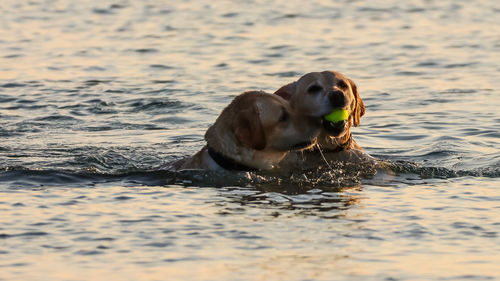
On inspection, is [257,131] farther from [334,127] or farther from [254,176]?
[254,176]

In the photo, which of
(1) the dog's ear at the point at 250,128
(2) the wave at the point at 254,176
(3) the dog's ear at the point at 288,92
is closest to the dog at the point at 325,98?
(3) the dog's ear at the point at 288,92

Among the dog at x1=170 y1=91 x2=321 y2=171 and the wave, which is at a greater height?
the dog at x1=170 y1=91 x2=321 y2=171

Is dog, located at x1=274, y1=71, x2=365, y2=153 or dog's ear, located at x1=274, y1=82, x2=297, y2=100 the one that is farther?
dog's ear, located at x1=274, y1=82, x2=297, y2=100

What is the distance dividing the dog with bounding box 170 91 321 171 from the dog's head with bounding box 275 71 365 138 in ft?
0.28

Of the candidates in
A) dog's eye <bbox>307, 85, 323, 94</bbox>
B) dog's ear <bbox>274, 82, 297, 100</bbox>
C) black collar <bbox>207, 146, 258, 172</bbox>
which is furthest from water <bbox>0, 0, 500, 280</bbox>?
dog's eye <bbox>307, 85, 323, 94</bbox>

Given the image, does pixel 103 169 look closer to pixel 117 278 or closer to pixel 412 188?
pixel 412 188

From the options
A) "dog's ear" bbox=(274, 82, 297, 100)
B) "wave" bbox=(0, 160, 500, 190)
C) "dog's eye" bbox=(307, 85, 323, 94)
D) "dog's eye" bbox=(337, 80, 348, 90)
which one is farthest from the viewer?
"wave" bbox=(0, 160, 500, 190)

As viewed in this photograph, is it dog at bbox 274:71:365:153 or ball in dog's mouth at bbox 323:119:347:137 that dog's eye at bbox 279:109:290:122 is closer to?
dog at bbox 274:71:365:153

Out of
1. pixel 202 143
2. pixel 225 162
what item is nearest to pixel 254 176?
pixel 225 162

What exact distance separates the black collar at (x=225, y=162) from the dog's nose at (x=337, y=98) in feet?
3.38

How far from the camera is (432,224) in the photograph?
28.8ft

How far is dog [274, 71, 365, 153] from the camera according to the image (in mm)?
9648

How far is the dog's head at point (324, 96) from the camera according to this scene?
31.7 feet

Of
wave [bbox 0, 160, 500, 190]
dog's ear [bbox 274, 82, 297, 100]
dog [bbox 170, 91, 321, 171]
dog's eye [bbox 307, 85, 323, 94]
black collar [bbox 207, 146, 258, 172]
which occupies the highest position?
dog's eye [bbox 307, 85, 323, 94]
